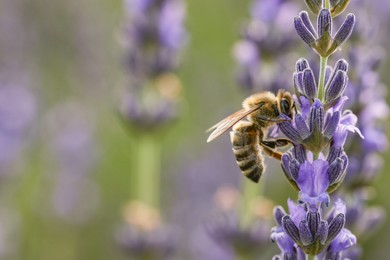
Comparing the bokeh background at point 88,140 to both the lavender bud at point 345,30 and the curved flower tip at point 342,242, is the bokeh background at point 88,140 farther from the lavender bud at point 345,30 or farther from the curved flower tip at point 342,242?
the lavender bud at point 345,30

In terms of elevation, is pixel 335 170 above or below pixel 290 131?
below

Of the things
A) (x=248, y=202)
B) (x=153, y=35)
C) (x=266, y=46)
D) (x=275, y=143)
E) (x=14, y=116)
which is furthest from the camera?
(x=14, y=116)

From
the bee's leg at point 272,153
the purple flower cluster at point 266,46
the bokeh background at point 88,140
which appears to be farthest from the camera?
the bokeh background at point 88,140

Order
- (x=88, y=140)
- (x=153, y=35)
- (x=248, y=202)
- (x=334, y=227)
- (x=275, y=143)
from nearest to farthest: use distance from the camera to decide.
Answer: (x=334, y=227) → (x=275, y=143) → (x=248, y=202) → (x=153, y=35) → (x=88, y=140)

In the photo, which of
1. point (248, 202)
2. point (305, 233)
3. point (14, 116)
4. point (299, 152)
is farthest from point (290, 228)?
point (14, 116)

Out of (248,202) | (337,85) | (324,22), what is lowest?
(337,85)

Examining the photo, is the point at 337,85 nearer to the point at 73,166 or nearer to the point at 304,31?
the point at 304,31

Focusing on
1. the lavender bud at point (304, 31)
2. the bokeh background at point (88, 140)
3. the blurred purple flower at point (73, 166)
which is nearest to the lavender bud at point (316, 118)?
the lavender bud at point (304, 31)
